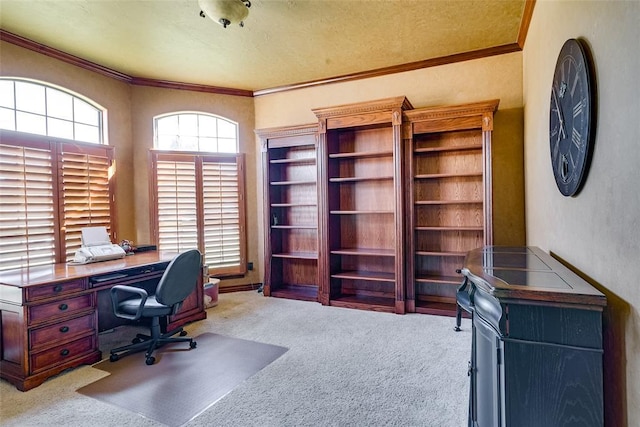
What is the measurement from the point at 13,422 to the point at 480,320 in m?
2.76

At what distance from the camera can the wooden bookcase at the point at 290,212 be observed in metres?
4.80

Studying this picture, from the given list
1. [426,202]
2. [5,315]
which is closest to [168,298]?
[5,315]

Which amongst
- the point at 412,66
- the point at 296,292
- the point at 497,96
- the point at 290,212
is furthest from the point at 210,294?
the point at 497,96

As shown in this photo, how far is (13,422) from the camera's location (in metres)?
2.12

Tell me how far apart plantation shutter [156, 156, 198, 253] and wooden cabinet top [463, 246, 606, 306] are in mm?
3969

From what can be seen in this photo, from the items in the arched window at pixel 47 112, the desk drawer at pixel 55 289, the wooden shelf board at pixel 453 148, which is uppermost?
the arched window at pixel 47 112

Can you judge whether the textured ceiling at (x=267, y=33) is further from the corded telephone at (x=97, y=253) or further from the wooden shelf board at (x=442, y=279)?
the wooden shelf board at (x=442, y=279)

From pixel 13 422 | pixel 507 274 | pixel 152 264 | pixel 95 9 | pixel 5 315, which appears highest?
pixel 95 9

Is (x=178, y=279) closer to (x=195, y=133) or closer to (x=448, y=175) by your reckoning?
(x=195, y=133)

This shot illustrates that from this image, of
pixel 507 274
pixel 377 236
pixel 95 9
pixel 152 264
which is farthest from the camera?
pixel 377 236

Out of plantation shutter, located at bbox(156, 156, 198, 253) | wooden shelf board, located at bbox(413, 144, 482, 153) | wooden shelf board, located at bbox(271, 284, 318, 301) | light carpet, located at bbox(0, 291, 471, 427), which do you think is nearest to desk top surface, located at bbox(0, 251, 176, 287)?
light carpet, located at bbox(0, 291, 471, 427)

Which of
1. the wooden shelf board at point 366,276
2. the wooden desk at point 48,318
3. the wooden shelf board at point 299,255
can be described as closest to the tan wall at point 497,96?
the wooden shelf board at point 366,276

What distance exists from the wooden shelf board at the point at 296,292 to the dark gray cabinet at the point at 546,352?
11.4ft

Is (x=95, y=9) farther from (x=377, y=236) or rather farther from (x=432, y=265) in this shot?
(x=432, y=265)
